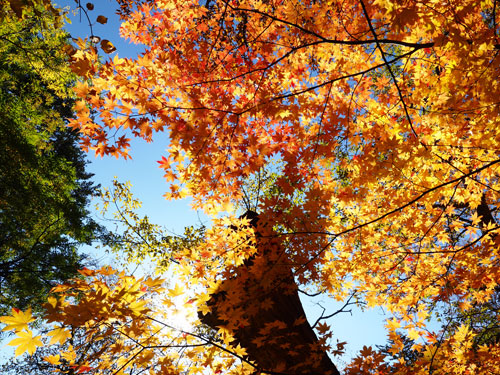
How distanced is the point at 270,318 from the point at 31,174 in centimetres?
875

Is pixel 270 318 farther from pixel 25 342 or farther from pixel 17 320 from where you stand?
pixel 17 320

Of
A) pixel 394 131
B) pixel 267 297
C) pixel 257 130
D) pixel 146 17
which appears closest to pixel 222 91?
pixel 257 130

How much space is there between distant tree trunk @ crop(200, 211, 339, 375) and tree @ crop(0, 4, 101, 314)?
773 centimetres

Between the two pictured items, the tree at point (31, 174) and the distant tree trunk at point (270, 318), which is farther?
the tree at point (31, 174)

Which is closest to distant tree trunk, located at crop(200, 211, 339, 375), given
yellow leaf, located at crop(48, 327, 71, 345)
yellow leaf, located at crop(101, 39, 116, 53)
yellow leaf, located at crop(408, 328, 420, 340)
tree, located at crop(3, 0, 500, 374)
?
tree, located at crop(3, 0, 500, 374)

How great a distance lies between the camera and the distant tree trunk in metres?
3.24

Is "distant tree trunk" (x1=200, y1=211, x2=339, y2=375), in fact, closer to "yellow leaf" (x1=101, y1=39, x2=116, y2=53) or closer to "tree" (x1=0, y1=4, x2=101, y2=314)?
"yellow leaf" (x1=101, y1=39, x2=116, y2=53)

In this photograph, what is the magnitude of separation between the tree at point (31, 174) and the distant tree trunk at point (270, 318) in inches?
304

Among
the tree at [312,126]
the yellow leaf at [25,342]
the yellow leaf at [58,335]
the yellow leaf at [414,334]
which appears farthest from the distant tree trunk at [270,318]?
the yellow leaf at [25,342]

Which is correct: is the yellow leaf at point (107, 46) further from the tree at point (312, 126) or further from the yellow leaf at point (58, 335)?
the yellow leaf at point (58, 335)

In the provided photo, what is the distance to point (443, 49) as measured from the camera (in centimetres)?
309

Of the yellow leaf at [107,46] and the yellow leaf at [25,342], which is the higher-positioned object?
the yellow leaf at [107,46]

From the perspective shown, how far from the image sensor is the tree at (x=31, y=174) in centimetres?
765

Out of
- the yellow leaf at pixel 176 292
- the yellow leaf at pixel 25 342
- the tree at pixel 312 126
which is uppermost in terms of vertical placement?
the tree at pixel 312 126
